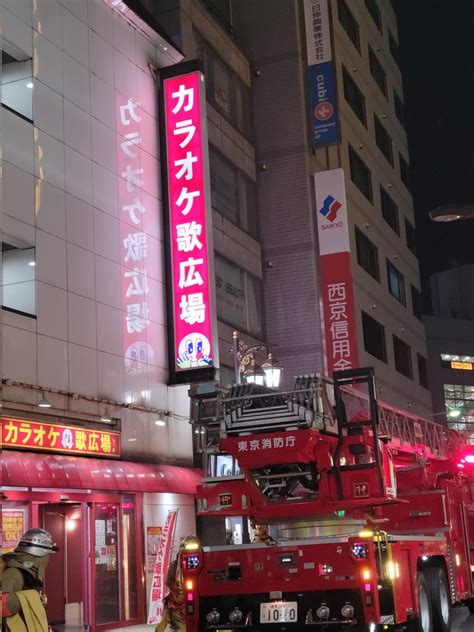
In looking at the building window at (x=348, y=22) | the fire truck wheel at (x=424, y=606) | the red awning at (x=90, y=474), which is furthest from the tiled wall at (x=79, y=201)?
the building window at (x=348, y=22)

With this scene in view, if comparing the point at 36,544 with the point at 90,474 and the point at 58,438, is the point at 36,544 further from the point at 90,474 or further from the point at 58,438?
the point at 90,474

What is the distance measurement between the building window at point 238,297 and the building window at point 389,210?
14.8 metres

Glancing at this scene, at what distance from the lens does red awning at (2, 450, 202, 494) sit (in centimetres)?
1559

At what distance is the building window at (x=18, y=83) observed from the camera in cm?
1842

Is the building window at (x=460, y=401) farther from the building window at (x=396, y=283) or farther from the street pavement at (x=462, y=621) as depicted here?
the street pavement at (x=462, y=621)

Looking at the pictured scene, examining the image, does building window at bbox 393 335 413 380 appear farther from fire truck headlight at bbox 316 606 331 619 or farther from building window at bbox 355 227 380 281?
fire truck headlight at bbox 316 606 331 619

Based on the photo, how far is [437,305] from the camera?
319ft

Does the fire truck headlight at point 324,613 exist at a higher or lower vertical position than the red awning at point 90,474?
lower

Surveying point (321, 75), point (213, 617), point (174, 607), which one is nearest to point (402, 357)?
point (321, 75)

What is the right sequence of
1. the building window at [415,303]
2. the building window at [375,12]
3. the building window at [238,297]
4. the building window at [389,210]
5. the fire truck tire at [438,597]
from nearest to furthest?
1. the fire truck tire at [438,597]
2. the building window at [238,297]
3. the building window at [389,210]
4. the building window at [375,12]
5. the building window at [415,303]

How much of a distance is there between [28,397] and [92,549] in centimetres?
361

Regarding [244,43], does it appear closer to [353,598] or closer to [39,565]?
[353,598]

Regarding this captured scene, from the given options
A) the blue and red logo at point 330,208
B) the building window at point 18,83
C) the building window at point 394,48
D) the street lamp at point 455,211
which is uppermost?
the building window at point 394,48

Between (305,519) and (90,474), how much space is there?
5835 millimetres
